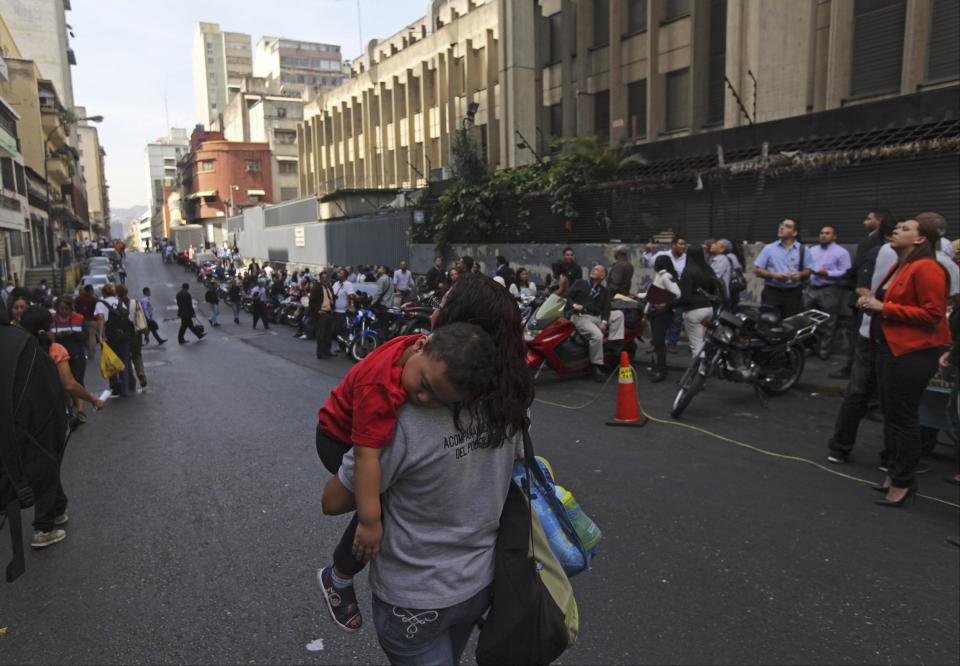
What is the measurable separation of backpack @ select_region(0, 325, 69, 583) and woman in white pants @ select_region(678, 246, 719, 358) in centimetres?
722

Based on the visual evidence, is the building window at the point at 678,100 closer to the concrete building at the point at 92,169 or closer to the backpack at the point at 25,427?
the backpack at the point at 25,427

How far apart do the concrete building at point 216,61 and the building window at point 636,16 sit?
146 meters

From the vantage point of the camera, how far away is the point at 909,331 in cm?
469

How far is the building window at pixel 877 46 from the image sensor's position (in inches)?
555

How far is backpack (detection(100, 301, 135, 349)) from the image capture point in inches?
412

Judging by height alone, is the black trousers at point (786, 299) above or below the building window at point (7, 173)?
below

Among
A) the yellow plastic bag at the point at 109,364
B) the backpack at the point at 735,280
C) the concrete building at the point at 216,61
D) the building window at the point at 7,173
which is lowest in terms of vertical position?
the yellow plastic bag at the point at 109,364

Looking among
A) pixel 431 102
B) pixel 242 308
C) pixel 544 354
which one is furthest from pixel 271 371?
pixel 431 102

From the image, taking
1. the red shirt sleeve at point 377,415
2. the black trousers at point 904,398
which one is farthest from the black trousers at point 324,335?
the red shirt sleeve at point 377,415

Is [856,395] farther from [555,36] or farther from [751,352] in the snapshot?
[555,36]

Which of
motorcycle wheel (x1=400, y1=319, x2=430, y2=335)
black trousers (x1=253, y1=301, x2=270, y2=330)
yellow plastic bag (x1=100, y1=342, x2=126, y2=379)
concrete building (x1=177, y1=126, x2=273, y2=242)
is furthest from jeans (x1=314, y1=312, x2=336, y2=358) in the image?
concrete building (x1=177, y1=126, x2=273, y2=242)

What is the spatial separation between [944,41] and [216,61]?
537ft

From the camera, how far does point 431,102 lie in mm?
36875

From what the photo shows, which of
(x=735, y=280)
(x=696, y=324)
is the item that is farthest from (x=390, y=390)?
(x=735, y=280)
